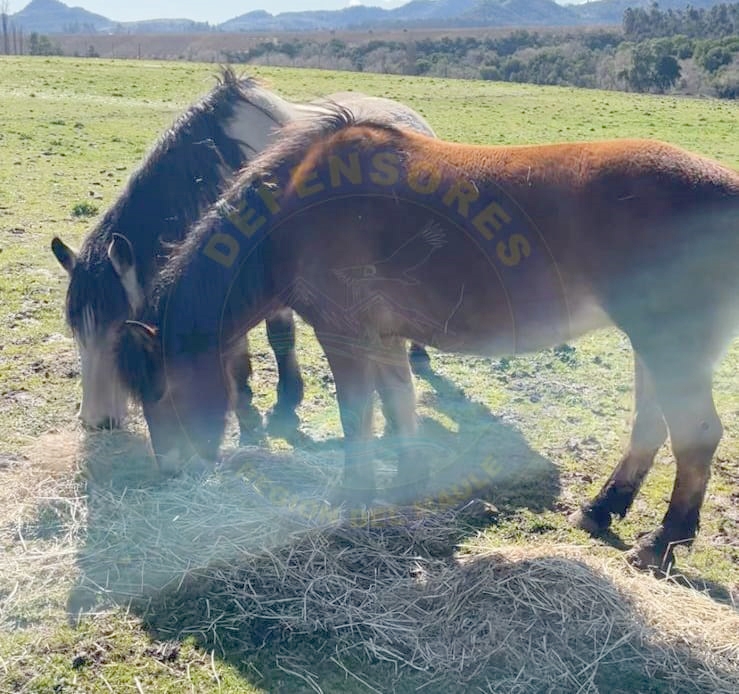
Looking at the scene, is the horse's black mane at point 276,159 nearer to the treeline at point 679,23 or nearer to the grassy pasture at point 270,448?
the grassy pasture at point 270,448

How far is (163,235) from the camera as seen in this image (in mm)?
4035

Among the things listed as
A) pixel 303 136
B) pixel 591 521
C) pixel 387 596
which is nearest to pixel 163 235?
pixel 303 136

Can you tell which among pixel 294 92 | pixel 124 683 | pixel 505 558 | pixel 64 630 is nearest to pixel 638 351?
pixel 505 558

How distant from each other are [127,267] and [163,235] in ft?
1.44

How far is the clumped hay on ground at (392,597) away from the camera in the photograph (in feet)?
9.19

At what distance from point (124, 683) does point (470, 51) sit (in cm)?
6476

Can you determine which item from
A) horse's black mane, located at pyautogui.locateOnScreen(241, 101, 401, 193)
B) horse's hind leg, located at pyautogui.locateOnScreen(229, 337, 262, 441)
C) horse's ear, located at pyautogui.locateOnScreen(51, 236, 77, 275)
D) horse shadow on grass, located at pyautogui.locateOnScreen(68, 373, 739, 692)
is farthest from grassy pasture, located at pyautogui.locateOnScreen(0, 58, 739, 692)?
horse's black mane, located at pyautogui.locateOnScreen(241, 101, 401, 193)

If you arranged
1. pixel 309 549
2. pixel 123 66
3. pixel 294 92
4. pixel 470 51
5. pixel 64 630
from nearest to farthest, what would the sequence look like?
pixel 64 630
pixel 309 549
pixel 294 92
pixel 123 66
pixel 470 51

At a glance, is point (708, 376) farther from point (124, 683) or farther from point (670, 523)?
point (124, 683)

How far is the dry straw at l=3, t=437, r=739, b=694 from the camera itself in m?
2.79

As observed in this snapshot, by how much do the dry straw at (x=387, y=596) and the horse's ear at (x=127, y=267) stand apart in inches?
38.5

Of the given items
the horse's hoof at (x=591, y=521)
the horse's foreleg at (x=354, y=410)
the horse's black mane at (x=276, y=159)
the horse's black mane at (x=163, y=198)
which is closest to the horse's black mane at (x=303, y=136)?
the horse's black mane at (x=276, y=159)

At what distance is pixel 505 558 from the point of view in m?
3.34

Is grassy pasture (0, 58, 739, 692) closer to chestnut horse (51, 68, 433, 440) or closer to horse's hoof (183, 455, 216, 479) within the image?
chestnut horse (51, 68, 433, 440)
